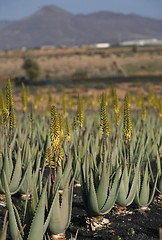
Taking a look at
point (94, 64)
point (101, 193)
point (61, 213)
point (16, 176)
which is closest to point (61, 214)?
point (61, 213)

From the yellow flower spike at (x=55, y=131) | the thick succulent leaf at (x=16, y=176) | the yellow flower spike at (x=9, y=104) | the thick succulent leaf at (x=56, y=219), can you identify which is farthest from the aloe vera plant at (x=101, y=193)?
the yellow flower spike at (x=9, y=104)

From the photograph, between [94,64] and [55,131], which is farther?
[94,64]

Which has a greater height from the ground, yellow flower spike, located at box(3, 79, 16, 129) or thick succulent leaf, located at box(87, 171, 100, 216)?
yellow flower spike, located at box(3, 79, 16, 129)

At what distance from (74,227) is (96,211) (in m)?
0.42

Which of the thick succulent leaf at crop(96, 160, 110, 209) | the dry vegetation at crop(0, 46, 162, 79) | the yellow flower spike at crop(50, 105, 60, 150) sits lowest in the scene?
the dry vegetation at crop(0, 46, 162, 79)

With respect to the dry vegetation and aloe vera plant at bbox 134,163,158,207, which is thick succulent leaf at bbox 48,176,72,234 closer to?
aloe vera plant at bbox 134,163,158,207

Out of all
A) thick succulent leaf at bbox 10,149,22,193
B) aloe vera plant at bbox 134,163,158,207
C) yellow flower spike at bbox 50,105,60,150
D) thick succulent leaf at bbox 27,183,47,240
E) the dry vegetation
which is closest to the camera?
thick succulent leaf at bbox 27,183,47,240

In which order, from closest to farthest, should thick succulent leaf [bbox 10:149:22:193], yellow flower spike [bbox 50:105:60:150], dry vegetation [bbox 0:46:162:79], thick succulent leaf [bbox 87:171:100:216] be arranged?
yellow flower spike [bbox 50:105:60:150]
thick succulent leaf [bbox 87:171:100:216]
thick succulent leaf [bbox 10:149:22:193]
dry vegetation [bbox 0:46:162:79]

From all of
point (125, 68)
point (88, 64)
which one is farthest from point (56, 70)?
point (125, 68)

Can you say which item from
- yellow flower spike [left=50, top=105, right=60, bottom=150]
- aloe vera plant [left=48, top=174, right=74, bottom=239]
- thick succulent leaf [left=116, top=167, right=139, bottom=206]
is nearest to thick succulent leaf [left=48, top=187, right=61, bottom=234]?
aloe vera plant [left=48, top=174, right=74, bottom=239]

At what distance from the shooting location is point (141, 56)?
61688 millimetres

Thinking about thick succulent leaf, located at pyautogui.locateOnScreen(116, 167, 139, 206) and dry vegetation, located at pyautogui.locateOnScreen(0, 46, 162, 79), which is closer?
thick succulent leaf, located at pyautogui.locateOnScreen(116, 167, 139, 206)

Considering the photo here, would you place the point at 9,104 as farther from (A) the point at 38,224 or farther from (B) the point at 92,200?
(A) the point at 38,224

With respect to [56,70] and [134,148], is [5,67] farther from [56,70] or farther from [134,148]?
[134,148]
